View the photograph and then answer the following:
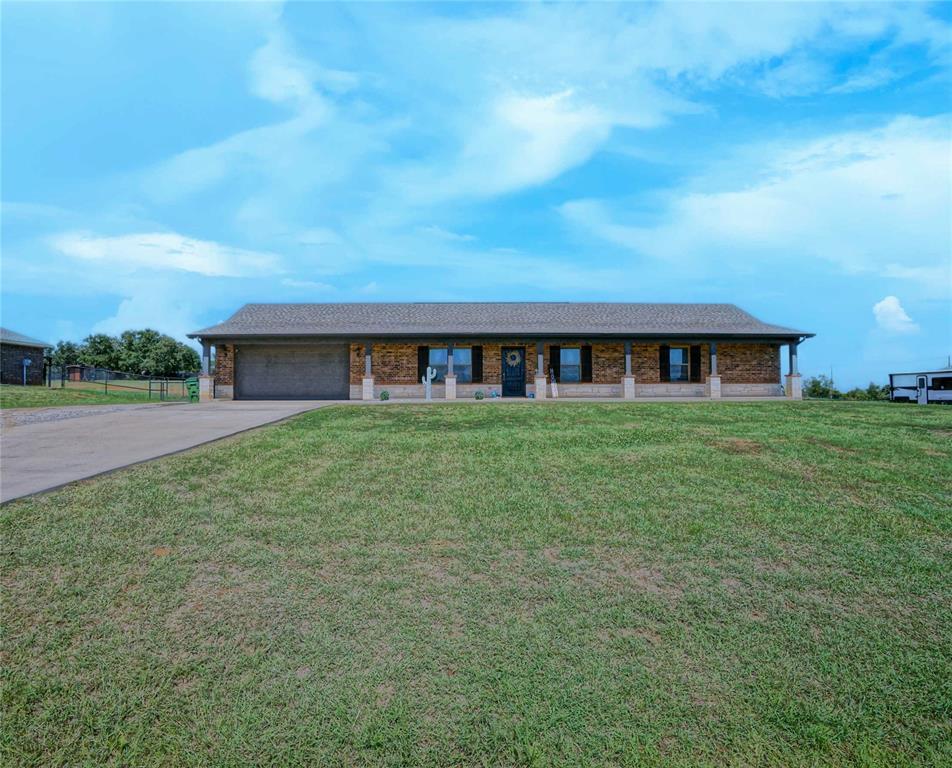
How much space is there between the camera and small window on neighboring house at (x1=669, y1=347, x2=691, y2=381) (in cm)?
2367

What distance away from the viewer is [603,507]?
5.49 meters

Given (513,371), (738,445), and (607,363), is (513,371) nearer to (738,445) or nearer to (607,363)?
(607,363)

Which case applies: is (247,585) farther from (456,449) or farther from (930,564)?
(930,564)

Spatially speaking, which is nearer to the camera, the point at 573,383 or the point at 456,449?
the point at 456,449

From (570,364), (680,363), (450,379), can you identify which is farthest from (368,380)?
(680,363)

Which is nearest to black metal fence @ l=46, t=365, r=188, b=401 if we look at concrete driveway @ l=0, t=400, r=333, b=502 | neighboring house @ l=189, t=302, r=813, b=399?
neighboring house @ l=189, t=302, r=813, b=399

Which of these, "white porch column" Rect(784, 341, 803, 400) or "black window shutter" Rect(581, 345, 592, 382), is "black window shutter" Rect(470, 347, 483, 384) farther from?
"white porch column" Rect(784, 341, 803, 400)

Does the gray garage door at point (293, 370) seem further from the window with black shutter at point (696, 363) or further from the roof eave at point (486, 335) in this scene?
the window with black shutter at point (696, 363)

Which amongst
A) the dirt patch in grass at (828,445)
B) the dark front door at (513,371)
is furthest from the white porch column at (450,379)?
the dirt patch in grass at (828,445)

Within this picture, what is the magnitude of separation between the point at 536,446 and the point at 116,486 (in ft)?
17.7

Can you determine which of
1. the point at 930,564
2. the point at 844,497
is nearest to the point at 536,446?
the point at 844,497

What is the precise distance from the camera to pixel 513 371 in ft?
76.1

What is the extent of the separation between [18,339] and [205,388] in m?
18.7

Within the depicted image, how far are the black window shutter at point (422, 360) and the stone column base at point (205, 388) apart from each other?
28.7ft
